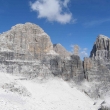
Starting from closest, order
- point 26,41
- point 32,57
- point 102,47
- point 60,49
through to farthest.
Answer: point 32,57, point 26,41, point 60,49, point 102,47

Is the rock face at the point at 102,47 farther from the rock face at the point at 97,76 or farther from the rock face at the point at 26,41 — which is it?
the rock face at the point at 26,41

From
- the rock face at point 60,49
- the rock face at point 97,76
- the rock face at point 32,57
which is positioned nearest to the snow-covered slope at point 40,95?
the rock face at point 32,57

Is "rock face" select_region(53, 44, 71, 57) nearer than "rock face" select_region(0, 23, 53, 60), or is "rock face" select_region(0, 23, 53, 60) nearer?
"rock face" select_region(0, 23, 53, 60)

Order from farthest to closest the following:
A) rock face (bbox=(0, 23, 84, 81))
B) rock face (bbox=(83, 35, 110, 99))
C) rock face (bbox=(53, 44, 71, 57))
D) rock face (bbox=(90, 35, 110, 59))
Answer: rock face (bbox=(90, 35, 110, 59)) < rock face (bbox=(53, 44, 71, 57)) < rock face (bbox=(83, 35, 110, 99)) < rock face (bbox=(0, 23, 84, 81))

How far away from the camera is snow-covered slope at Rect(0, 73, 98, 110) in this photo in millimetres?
33922

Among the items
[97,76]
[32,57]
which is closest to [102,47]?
[97,76]

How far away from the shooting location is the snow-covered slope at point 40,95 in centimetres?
3392

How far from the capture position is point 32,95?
40750mm

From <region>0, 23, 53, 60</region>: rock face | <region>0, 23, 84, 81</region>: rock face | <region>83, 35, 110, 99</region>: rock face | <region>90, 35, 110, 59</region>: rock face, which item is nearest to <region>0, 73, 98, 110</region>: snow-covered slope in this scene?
<region>0, 23, 84, 81</region>: rock face

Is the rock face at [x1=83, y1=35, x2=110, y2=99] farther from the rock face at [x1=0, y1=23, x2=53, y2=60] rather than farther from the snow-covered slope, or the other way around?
the rock face at [x1=0, y1=23, x2=53, y2=60]

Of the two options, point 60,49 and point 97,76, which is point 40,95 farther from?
point 60,49

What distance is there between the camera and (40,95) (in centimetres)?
4216

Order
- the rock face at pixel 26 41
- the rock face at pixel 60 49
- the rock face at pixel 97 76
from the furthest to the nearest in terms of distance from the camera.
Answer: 1. the rock face at pixel 60 49
2. the rock face at pixel 97 76
3. the rock face at pixel 26 41

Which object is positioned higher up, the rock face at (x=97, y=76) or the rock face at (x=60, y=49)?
the rock face at (x=60, y=49)
